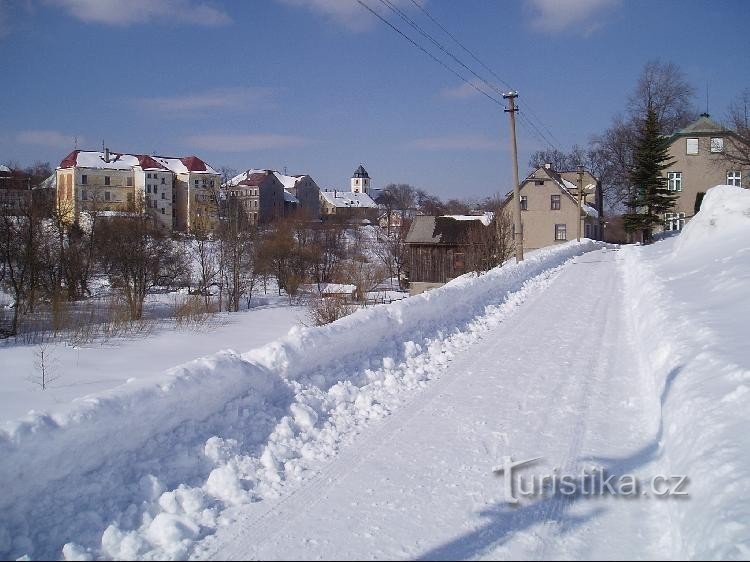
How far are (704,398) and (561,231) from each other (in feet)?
205

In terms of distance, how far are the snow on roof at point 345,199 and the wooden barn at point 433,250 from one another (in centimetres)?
7965

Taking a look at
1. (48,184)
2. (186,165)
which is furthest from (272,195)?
(48,184)

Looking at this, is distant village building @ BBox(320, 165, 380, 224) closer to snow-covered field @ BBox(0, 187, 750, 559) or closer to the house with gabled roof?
the house with gabled roof

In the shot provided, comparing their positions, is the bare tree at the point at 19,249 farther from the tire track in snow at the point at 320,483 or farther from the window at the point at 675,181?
the window at the point at 675,181

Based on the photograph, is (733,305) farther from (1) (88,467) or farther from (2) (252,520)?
(1) (88,467)

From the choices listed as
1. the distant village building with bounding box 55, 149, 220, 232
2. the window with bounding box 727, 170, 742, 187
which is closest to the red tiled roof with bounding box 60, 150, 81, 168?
the distant village building with bounding box 55, 149, 220, 232

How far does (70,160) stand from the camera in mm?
83375

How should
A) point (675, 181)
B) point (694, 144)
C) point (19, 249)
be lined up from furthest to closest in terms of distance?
point (675, 181), point (694, 144), point (19, 249)

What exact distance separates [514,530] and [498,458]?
126 cm

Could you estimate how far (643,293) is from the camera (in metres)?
16.2

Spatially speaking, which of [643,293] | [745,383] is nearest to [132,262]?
[643,293]

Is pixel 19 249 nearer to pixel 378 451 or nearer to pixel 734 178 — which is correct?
pixel 378 451

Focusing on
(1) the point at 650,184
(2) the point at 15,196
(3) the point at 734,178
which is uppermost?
(3) the point at 734,178

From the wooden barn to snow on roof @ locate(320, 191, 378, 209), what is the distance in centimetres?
7965
